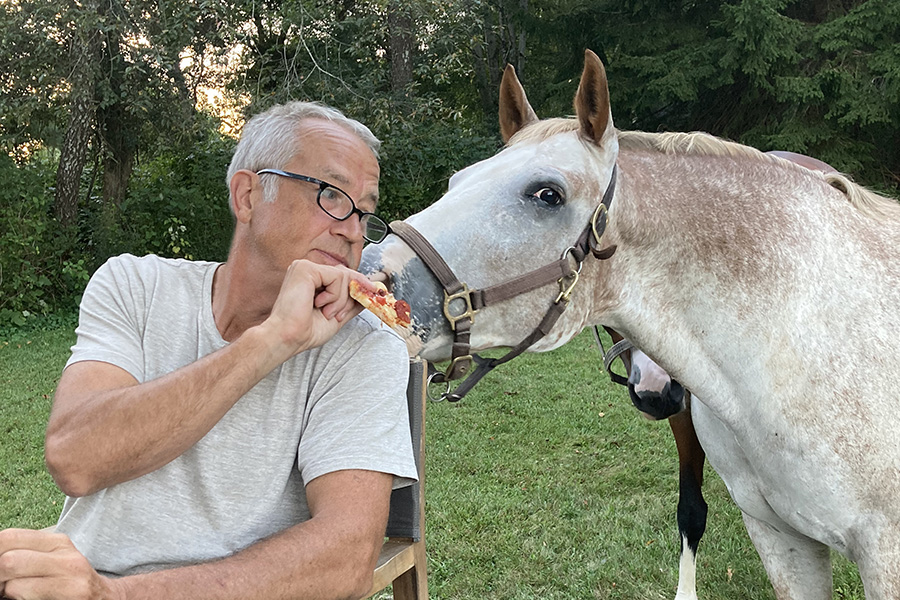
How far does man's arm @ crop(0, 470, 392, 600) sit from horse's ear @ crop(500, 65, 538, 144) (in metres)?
1.04

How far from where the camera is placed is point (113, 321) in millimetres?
1528

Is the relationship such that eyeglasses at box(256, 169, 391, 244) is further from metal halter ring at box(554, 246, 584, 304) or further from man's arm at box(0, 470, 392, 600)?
man's arm at box(0, 470, 392, 600)

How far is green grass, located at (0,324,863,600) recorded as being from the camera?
3.34 metres

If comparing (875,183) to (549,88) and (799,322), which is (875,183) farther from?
(799,322)

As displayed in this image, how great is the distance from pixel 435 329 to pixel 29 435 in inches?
200

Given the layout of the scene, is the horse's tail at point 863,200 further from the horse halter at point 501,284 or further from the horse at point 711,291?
the horse halter at point 501,284

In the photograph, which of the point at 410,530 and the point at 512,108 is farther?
the point at 410,530

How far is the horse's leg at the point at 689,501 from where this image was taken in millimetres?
2910

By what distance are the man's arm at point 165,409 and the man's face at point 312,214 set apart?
9.0 inches

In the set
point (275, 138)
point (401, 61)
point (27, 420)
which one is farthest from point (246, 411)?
point (401, 61)

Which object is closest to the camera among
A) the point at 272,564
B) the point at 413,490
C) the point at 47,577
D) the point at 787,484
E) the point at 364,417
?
the point at 47,577

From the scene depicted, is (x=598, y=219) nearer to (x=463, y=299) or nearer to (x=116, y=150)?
(x=463, y=299)

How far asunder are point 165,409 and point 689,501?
236cm

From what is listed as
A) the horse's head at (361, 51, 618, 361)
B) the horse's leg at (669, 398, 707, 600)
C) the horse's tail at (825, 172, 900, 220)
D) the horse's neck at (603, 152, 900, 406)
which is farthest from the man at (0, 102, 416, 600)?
the horse's leg at (669, 398, 707, 600)
